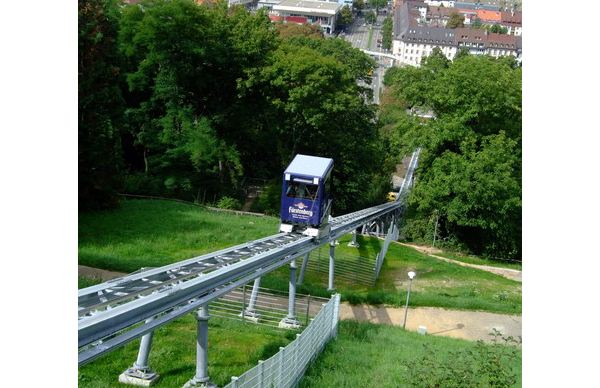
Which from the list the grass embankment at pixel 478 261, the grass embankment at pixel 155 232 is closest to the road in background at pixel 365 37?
the grass embankment at pixel 478 261

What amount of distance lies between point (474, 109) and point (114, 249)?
73.4ft

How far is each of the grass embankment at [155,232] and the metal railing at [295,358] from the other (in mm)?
9593

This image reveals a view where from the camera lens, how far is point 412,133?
38.4 metres

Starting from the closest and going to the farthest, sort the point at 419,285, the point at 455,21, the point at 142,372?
the point at 142,372 → the point at 419,285 → the point at 455,21

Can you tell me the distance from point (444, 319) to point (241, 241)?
11.5 meters

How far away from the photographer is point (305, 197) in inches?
799

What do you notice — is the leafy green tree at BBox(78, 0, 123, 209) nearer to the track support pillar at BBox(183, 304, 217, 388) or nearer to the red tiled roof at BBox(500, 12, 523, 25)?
the track support pillar at BBox(183, 304, 217, 388)

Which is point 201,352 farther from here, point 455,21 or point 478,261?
point 455,21

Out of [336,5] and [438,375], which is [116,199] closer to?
[438,375]

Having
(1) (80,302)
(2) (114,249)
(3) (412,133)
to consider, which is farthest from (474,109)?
(1) (80,302)

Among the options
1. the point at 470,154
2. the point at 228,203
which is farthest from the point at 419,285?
the point at 228,203

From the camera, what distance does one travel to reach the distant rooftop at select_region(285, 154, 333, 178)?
2008 centimetres

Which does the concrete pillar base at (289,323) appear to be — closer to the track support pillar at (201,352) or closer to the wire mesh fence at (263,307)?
the wire mesh fence at (263,307)

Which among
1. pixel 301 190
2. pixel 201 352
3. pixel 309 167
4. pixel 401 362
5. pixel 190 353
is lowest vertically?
pixel 401 362
